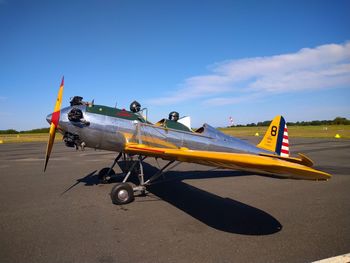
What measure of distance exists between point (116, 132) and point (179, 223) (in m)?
3.23

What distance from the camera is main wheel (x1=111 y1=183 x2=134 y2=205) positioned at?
6.57 meters

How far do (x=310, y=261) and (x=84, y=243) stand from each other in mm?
3521

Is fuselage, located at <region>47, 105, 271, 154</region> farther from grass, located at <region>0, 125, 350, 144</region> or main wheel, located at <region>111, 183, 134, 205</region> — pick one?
grass, located at <region>0, 125, 350, 144</region>

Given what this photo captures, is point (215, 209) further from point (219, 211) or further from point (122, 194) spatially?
point (122, 194)

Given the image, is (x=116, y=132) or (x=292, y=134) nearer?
(x=116, y=132)

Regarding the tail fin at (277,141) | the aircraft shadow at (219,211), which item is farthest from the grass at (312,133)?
the aircraft shadow at (219,211)

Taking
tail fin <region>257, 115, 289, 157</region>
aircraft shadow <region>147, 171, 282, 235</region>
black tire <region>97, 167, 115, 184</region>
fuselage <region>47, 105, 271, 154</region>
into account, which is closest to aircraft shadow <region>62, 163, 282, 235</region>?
aircraft shadow <region>147, 171, 282, 235</region>

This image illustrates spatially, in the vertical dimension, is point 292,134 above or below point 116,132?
above

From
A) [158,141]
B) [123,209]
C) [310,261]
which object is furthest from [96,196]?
[310,261]

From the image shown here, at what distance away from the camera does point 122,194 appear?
21.9 ft

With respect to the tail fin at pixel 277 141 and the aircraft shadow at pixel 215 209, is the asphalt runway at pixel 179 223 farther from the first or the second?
the tail fin at pixel 277 141

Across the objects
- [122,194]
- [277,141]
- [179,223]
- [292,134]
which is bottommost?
[179,223]

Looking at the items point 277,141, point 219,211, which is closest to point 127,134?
point 219,211

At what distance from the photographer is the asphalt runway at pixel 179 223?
3.97 m
